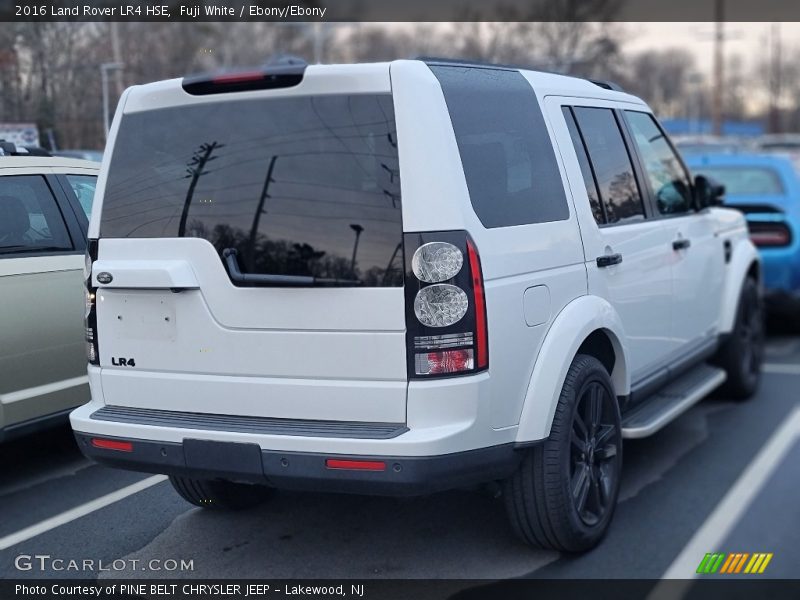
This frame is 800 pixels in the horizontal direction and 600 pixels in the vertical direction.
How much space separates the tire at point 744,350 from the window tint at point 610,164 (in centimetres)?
204

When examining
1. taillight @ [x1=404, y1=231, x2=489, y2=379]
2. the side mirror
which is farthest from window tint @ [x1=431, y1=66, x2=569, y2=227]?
the side mirror

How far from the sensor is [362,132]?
3404 millimetres

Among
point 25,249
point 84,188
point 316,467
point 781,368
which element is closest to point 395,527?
point 316,467

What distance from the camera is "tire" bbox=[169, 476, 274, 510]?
4566 mm

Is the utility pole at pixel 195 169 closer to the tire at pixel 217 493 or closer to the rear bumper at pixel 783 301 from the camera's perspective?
the tire at pixel 217 493

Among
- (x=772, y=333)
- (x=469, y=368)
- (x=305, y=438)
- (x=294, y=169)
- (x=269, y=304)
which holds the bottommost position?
(x=772, y=333)

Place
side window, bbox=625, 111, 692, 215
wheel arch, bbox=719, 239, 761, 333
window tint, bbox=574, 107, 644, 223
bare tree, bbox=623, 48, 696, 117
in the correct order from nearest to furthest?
window tint, bbox=574, 107, 644, 223, side window, bbox=625, 111, 692, 215, wheel arch, bbox=719, 239, 761, 333, bare tree, bbox=623, 48, 696, 117

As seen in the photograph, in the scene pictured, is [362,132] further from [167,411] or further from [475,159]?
[167,411]

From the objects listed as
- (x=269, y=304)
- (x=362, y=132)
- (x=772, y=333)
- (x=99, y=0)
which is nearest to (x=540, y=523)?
(x=269, y=304)

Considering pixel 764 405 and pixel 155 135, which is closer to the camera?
pixel 155 135

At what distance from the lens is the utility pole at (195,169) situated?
3.64 m

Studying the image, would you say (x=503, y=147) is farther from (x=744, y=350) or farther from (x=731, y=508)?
(x=744, y=350)

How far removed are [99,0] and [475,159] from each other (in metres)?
8.31

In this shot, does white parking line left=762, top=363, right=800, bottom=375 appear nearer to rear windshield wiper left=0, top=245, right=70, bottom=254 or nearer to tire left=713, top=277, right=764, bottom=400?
tire left=713, top=277, right=764, bottom=400
